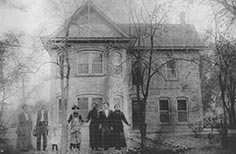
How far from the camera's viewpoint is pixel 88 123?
376cm

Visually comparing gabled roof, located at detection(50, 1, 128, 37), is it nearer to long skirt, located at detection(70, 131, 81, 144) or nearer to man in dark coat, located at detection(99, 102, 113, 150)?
man in dark coat, located at detection(99, 102, 113, 150)

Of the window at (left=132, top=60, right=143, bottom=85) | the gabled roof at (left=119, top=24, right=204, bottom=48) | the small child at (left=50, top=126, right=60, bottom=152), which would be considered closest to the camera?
the small child at (left=50, top=126, right=60, bottom=152)

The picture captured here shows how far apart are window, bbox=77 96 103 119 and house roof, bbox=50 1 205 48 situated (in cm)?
90

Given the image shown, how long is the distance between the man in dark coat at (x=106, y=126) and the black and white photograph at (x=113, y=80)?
1 centimetres

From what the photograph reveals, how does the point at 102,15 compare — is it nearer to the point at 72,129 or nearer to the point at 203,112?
the point at 72,129

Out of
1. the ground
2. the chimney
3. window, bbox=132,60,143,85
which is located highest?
the chimney

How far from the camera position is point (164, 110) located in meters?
3.80

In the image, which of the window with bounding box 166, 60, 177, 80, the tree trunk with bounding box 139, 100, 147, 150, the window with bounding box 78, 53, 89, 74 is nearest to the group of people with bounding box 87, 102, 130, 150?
the tree trunk with bounding box 139, 100, 147, 150

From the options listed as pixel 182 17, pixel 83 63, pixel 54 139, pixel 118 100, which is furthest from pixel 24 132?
pixel 182 17

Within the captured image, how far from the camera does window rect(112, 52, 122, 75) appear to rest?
12.6 feet

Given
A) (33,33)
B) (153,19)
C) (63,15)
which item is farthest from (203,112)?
(33,33)

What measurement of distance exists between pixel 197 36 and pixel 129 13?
3.69 feet

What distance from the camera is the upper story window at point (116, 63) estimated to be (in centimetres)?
383

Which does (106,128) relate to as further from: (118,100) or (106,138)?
(118,100)
